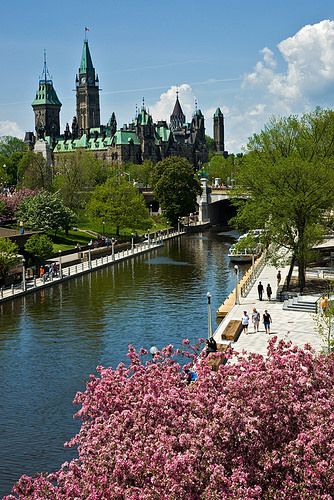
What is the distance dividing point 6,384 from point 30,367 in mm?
2636

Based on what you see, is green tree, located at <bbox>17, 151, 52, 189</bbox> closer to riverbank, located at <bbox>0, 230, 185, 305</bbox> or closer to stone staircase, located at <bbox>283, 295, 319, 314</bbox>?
riverbank, located at <bbox>0, 230, 185, 305</bbox>

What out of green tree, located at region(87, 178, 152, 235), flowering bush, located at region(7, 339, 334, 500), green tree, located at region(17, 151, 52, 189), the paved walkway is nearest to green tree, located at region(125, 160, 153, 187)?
green tree, located at region(17, 151, 52, 189)

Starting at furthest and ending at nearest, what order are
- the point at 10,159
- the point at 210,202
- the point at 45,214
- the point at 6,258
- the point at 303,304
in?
the point at 10,159, the point at 210,202, the point at 45,214, the point at 6,258, the point at 303,304

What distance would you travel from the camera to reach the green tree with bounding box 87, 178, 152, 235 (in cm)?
8762

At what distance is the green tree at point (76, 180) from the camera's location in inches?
3679

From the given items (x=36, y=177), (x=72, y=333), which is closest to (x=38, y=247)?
(x=72, y=333)

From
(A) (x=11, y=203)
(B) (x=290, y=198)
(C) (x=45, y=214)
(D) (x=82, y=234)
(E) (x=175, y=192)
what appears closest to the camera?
(B) (x=290, y=198)

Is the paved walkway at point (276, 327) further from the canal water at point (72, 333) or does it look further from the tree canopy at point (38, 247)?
the tree canopy at point (38, 247)

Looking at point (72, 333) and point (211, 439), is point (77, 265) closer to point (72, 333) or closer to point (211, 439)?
point (72, 333)

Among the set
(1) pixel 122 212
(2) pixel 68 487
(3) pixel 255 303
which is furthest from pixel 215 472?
(1) pixel 122 212

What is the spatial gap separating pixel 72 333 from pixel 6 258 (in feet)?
50.3

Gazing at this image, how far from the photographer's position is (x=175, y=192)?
351 ft

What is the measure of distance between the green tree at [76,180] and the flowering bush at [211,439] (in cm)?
7538

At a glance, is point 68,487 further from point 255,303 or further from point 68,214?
point 68,214
